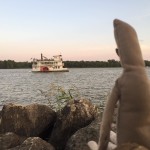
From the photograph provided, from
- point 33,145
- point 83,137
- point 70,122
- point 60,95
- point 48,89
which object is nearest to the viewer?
point 33,145

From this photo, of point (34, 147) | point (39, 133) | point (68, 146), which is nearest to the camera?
point (34, 147)

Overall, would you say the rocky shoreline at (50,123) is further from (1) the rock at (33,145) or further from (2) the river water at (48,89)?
(2) the river water at (48,89)

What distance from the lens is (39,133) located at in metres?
10.2

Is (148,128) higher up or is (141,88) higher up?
(141,88)

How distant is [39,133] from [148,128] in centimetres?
601

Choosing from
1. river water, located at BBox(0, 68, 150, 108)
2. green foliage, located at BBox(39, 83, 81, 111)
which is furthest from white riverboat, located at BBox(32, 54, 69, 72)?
green foliage, located at BBox(39, 83, 81, 111)

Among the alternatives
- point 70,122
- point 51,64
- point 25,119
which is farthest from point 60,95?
point 51,64

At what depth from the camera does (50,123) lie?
34.0 ft

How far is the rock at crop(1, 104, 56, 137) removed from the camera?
10031mm

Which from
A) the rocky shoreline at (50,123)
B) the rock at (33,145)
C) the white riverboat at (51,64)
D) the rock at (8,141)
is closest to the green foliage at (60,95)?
the rocky shoreline at (50,123)

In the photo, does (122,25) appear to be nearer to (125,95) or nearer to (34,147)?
(125,95)

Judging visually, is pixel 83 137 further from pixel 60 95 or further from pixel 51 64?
pixel 51 64

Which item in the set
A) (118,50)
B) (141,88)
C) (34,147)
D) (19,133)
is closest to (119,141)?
(141,88)

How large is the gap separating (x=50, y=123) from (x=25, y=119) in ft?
2.33
